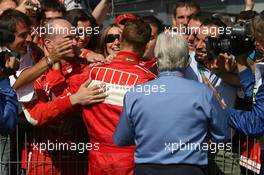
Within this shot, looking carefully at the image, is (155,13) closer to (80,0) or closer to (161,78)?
(80,0)

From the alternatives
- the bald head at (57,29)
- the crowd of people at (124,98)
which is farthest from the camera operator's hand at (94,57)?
the bald head at (57,29)

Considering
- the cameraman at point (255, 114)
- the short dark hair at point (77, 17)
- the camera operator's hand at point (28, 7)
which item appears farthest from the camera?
Result: the camera operator's hand at point (28, 7)

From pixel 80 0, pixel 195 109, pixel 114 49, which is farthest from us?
pixel 80 0

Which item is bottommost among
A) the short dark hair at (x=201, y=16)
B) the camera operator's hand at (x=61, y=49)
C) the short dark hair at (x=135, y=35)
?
the camera operator's hand at (x=61, y=49)

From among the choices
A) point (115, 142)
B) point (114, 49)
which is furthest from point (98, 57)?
point (115, 142)

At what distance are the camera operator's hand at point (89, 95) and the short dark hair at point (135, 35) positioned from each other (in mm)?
326

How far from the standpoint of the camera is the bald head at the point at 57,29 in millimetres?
4316

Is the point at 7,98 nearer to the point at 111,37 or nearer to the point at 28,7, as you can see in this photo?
the point at 111,37

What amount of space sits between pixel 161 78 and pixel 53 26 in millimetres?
1096

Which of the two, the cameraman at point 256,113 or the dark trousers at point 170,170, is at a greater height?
the cameraman at point 256,113

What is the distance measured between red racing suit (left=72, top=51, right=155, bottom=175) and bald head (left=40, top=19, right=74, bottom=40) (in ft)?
1.56

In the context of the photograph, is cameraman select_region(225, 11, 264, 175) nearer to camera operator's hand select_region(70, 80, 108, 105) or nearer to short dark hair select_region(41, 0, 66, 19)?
camera operator's hand select_region(70, 80, 108, 105)

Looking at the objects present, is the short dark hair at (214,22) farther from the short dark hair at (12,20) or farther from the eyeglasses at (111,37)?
the short dark hair at (12,20)

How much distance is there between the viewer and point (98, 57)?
4.50m
